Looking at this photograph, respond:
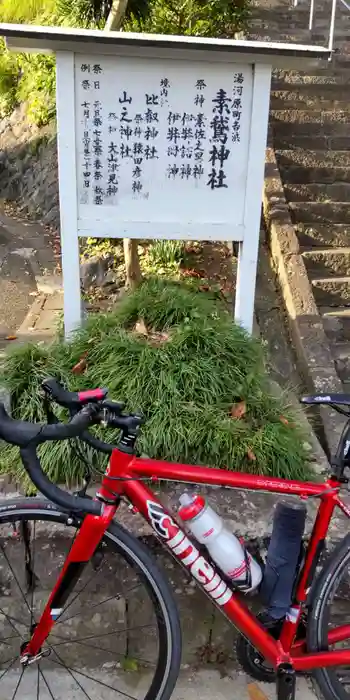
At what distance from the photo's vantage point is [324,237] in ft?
19.1

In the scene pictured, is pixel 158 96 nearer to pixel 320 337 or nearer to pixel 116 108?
pixel 116 108

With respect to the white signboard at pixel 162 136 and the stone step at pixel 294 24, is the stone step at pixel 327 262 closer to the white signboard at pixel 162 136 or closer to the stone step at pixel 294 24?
the white signboard at pixel 162 136

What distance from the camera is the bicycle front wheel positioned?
106 inches

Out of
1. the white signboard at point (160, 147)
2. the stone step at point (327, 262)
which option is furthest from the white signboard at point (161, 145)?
the stone step at point (327, 262)

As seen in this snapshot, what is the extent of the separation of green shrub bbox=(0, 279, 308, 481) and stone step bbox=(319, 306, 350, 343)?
157 centimetres

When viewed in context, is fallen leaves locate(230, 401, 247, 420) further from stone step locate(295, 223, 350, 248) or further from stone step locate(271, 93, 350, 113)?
stone step locate(271, 93, 350, 113)

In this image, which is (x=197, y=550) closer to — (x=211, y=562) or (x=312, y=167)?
(x=211, y=562)

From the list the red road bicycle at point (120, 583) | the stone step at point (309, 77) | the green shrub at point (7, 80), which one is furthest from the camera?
the green shrub at point (7, 80)

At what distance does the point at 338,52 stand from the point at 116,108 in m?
6.21

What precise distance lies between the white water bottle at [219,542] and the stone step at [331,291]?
345cm

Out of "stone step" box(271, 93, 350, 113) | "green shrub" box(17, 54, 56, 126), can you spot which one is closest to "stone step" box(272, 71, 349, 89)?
"stone step" box(271, 93, 350, 113)

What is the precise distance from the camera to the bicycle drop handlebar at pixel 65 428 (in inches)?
76.8

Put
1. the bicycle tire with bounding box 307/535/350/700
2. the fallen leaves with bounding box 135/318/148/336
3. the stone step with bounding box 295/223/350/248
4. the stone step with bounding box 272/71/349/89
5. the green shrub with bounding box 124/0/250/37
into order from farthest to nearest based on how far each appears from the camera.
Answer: the green shrub with bounding box 124/0/250/37, the stone step with bounding box 272/71/349/89, the stone step with bounding box 295/223/350/248, the fallen leaves with bounding box 135/318/148/336, the bicycle tire with bounding box 307/535/350/700

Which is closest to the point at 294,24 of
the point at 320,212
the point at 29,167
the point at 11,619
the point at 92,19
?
the point at 92,19
